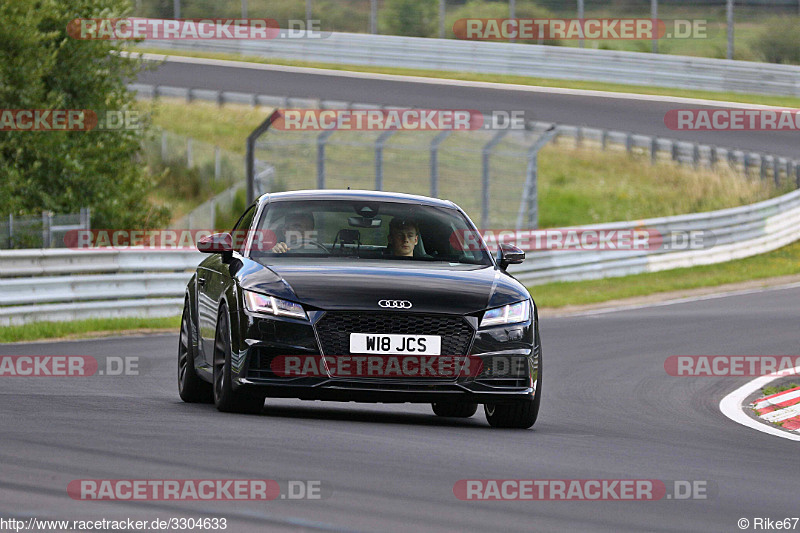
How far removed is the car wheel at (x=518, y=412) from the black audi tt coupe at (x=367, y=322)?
1 cm

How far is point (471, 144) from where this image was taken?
90.3ft

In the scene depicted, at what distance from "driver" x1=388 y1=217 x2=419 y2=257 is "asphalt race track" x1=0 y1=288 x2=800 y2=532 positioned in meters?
1.10

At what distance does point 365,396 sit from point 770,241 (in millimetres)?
23230

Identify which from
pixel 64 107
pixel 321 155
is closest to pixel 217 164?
pixel 321 155

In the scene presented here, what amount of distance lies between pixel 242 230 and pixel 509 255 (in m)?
1.95

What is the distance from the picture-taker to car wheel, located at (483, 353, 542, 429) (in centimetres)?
Answer: 959

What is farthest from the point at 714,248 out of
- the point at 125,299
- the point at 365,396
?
the point at 365,396

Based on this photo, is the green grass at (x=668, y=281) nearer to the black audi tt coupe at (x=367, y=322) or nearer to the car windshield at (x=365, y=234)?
the car windshield at (x=365, y=234)

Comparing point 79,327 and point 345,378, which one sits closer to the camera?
point 345,378

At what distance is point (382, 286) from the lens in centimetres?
915

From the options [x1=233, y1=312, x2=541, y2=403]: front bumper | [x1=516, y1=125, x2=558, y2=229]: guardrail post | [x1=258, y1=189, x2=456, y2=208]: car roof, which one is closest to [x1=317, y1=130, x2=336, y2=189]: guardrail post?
[x1=516, y1=125, x2=558, y2=229]: guardrail post

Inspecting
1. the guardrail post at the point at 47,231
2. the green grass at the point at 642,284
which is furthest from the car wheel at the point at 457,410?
the guardrail post at the point at 47,231

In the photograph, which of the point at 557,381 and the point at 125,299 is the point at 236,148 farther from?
the point at 557,381

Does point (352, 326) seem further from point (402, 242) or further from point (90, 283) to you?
point (90, 283)
